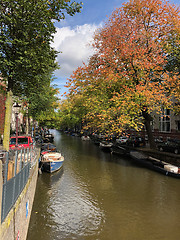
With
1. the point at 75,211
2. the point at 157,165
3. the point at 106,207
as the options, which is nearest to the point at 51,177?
the point at 75,211

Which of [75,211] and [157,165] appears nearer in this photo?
[75,211]

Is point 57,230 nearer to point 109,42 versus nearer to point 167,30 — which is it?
point 109,42

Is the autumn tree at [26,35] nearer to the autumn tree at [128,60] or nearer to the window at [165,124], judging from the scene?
the autumn tree at [128,60]

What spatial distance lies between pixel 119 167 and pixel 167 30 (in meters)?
16.3

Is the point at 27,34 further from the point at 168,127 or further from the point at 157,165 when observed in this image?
the point at 168,127

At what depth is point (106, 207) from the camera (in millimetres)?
10930

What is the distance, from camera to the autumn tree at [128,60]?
18.6m

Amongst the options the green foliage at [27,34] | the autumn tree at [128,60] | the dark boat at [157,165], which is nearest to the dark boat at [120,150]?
the dark boat at [157,165]

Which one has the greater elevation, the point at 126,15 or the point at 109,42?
the point at 126,15

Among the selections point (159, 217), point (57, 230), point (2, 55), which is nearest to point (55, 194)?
point (57, 230)

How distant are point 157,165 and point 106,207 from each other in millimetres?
10267

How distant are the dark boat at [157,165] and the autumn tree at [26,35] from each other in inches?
544

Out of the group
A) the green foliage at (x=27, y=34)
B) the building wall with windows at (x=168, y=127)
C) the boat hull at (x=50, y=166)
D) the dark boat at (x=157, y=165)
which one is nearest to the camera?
the green foliage at (x=27, y=34)

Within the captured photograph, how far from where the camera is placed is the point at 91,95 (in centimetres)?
2133
